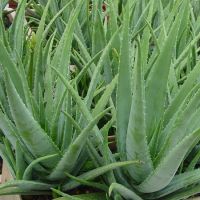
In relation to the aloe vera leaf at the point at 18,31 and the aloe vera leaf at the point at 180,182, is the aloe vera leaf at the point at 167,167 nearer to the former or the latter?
the aloe vera leaf at the point at 180,182

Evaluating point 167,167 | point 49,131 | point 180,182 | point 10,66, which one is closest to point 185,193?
point 180,182

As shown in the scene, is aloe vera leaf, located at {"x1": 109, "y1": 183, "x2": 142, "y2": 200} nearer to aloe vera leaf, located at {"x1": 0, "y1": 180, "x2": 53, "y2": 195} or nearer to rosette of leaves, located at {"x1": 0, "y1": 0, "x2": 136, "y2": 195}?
rosette of leaves, located at {"x1": 0, "y1": 0, "x2": 136, "y2": 195}

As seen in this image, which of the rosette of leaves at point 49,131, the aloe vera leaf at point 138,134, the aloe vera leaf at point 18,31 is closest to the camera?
the aloe vera leaf at point 138,134

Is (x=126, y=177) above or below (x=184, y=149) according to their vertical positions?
below

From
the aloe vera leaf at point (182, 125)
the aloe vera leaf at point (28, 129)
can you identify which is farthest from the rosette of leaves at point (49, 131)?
the aloe vera leaf at point (182, 125)

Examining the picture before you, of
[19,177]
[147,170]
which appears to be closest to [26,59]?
[19,177]

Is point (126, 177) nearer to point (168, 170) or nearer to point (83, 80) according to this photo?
point (168, 170)
